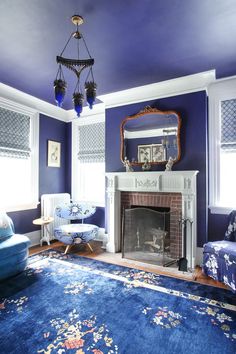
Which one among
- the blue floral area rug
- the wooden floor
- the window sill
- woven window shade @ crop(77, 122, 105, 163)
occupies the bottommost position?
the wooden floor

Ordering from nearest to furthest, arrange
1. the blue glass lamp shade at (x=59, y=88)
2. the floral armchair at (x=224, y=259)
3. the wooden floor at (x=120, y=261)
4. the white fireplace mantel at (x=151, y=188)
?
the blue glass lamp shade at (x=59, y=88) < the floral armchair at (x=224, y=259) < the wooden floor at (x=120, y=261) < the white fireplace mantel at (x=151, y=188)

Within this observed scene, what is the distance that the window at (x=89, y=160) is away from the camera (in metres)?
4.43

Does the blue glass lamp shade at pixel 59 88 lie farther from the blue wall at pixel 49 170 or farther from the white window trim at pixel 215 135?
the blue wall at pixel 49 170

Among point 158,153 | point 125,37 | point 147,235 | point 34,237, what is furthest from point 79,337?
point 125,37

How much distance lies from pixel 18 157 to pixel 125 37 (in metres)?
2.72

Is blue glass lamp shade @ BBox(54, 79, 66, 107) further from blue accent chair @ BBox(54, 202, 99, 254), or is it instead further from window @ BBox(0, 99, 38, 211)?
blue accent chair @ BBox(54, 202, 99, 254)

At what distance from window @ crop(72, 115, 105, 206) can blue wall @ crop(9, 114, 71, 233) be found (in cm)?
22

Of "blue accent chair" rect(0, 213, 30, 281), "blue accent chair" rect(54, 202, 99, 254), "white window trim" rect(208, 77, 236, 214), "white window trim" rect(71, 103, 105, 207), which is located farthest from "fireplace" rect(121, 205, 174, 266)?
"blue accent chair" rect(0, 213, 30, 281)

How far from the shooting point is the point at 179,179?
319 centimetres

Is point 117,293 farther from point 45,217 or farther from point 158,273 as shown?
point 45,217

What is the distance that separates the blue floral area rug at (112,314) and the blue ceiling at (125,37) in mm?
2766

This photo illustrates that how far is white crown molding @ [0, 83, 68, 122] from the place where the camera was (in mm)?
3559

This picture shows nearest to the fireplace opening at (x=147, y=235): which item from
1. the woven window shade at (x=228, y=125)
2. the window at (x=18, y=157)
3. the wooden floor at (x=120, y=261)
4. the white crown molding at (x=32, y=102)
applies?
the wooden floor at (x=120, y=261)

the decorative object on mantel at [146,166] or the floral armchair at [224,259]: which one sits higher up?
the decorative object on mantel at [146,166]
